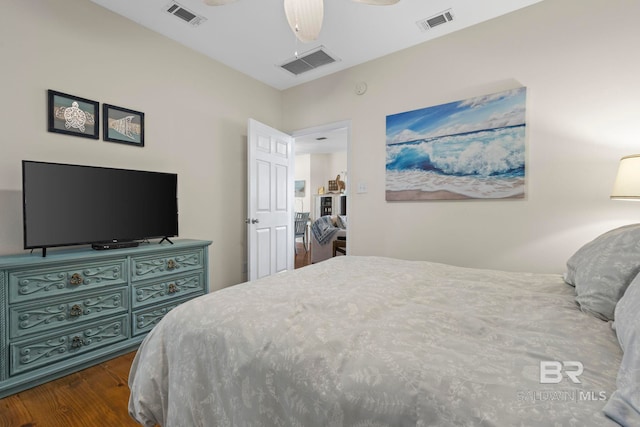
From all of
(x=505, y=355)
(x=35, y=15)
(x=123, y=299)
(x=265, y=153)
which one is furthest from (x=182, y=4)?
(x=505, y=355)

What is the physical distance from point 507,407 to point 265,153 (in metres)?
3.31

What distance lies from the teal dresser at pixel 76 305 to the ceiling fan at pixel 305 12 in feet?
6.17

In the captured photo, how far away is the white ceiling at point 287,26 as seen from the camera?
2.37 metres

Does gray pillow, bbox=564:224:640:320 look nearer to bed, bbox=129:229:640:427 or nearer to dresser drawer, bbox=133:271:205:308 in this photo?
bed, bbox=129:229:640:427

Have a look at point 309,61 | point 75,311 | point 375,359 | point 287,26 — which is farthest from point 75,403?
point 309,61

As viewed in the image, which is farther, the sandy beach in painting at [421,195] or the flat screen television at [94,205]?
the sandy beach in painting at [421,195]

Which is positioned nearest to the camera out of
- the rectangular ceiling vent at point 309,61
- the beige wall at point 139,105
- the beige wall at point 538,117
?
the beige wall at point 139,105

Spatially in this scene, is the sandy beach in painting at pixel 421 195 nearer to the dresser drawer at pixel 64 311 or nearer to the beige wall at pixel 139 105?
the beige wall at pixel 139 105

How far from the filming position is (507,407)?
1.87 ft

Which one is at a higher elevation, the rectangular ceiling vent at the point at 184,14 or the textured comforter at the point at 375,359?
the rectangular ceiling vent at the point at 184,14

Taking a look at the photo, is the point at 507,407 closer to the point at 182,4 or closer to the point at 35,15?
the point at 182,4

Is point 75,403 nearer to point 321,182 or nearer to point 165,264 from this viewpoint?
point 165,264

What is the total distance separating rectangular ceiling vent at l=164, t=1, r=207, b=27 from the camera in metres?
2.38

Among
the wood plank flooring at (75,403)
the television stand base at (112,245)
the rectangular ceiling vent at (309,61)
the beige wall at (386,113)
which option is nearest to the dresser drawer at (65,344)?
the wood plank flooring at (75,403)
